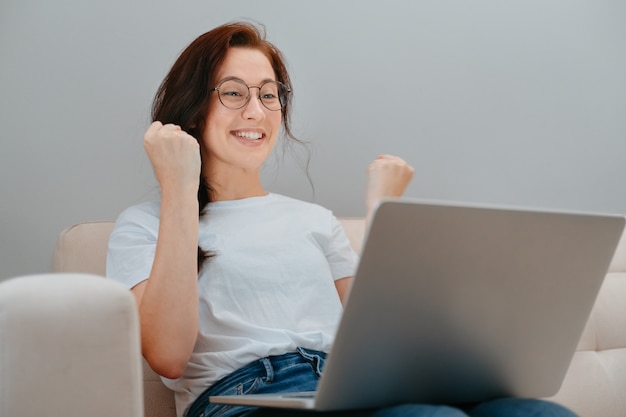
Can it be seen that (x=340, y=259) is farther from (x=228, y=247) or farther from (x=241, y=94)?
(x=241, y=94)

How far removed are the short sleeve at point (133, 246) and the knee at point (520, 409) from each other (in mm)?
627

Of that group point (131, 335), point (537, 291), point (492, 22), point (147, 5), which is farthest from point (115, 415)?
point (492, 22)

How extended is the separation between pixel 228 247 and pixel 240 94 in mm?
335

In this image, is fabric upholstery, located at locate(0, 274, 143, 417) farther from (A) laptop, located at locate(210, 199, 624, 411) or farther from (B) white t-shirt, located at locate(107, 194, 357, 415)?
(B) white t-shirt, located at locate(107, 194, 357, 415)

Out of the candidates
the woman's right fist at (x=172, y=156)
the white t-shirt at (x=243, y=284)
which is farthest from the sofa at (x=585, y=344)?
the woman's right fist at (x=172, y=156)

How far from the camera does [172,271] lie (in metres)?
1.25

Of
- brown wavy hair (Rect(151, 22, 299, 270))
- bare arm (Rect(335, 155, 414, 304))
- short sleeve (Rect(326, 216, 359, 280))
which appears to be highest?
brown wavy hair (Rect(151, 22, 299, 270))

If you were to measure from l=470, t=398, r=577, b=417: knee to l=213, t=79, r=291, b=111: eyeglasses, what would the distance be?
31.8 inches

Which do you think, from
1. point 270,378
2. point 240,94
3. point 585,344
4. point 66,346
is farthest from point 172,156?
point 585,344

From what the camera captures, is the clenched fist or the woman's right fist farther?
the clenched fist

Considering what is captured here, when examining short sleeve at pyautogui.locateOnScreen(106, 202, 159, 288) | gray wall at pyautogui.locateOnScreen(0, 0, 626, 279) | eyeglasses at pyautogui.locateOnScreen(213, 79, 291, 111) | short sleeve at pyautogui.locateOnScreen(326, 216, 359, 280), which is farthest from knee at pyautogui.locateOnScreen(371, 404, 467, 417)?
gray wall at pyautogui.locateOnScreen(0, 0, 626, 279)

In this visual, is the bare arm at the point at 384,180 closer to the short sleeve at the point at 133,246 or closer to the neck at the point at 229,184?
the neck at the point at 229,184

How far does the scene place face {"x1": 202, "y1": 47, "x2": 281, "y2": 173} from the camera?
1.53m

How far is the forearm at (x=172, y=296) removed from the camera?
125 centimetres
